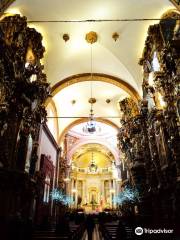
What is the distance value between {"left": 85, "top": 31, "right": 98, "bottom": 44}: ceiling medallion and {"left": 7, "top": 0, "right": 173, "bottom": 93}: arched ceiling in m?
0.22

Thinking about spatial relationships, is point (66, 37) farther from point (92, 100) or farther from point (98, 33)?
point (92, 100)

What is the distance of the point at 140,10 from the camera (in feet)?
31.3

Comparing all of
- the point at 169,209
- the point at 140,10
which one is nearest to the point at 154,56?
the point at 140,10

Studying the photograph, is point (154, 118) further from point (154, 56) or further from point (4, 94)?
point (4, 94)

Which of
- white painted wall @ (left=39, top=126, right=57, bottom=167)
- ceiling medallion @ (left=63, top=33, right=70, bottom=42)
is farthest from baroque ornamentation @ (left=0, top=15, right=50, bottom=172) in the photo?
white painted wall @ (left=39, top=126, right=57, bottom=167)

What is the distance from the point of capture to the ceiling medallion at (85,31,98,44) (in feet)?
36.2

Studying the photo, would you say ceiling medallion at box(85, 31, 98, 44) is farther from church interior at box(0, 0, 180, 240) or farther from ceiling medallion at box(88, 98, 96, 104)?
ceiling medallion at box(88, 98, 96, 104)

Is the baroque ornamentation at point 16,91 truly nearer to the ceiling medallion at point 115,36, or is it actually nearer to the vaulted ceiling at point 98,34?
the vaulted ceiling at point 98,34

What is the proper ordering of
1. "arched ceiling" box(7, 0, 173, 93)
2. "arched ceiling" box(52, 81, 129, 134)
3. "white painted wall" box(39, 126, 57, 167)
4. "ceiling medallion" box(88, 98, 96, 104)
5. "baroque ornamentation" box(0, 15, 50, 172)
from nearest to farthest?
"baroque ornamentation" box(0, 15, 50, 172), "arched ceiling" box(7, 0, 173, 93), "white painted wall" box(39, 126, 57, 167), "arched ceiling" box(52, 81, 129, 134), "ceiling medallion" box(88, 98, 96, 104)

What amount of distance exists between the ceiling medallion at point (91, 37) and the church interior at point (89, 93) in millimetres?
53


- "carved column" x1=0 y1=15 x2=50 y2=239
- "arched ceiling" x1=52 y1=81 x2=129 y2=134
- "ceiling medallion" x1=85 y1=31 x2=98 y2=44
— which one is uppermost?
"ceiling medallion" x1=85 y1=31 x2=98 y2=44

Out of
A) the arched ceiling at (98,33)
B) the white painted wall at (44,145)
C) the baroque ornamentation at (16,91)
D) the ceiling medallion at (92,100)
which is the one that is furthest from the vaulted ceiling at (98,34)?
the white painted wall at (44,145)

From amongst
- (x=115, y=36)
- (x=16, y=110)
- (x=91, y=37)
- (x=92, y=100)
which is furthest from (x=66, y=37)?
(x=92, y=100)

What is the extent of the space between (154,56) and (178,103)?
4.26m
